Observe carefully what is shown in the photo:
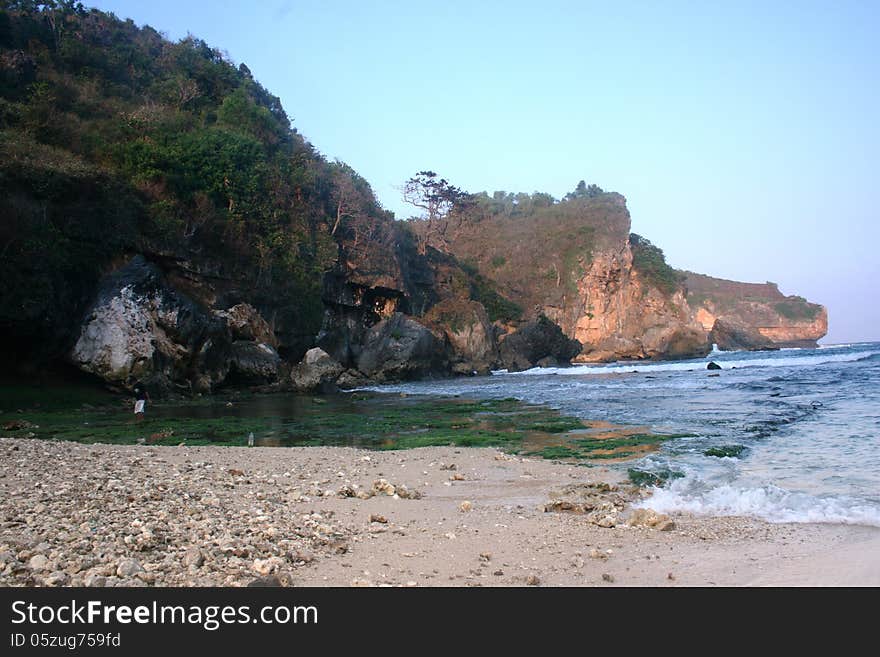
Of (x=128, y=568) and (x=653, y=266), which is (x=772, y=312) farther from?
(x=128, y=568)

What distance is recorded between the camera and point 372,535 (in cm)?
593

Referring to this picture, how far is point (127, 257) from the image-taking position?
1025 inches

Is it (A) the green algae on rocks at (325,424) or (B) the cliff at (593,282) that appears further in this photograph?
(B) the cliff at (593,282)

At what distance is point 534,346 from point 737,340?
4009 cm

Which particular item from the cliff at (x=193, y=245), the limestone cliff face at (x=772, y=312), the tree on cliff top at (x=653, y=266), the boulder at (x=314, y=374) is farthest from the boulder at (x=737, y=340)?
the boulder at (x=314, y=374)

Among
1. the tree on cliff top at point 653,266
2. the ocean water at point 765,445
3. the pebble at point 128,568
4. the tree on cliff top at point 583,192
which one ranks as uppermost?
the tree on cliff top at point 583,192

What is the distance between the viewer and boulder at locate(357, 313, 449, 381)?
39.5 meters

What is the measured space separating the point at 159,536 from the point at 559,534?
3.57m

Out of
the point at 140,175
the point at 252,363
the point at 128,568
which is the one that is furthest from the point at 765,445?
the point at 140,175

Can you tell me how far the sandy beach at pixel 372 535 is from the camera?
15.0 feet

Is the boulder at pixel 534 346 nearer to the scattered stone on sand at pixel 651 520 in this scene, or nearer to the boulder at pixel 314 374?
the boulder at pixel 314 374

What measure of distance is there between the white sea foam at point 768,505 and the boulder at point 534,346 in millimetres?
44916

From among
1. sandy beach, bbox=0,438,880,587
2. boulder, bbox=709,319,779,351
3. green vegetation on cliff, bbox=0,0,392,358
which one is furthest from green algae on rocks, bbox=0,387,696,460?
boulder, bbox=709,319,779,351
